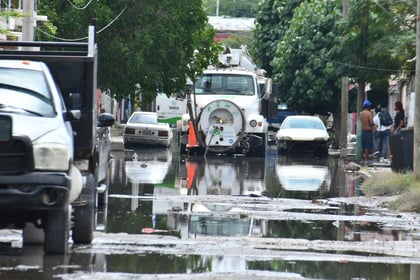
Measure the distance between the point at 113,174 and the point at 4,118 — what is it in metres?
15.5

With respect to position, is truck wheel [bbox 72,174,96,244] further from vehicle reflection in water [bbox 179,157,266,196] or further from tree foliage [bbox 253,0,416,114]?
tree foliage [bbox 253,0,416,114]

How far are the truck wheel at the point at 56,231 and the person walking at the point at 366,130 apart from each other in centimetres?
2499

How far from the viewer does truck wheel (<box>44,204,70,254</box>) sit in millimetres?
11391

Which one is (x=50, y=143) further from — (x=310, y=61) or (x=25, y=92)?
(x=310, y=61)

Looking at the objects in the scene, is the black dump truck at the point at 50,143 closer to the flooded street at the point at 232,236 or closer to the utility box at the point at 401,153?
the flooded street at the point at 232,236

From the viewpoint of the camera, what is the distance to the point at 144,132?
1767 inches

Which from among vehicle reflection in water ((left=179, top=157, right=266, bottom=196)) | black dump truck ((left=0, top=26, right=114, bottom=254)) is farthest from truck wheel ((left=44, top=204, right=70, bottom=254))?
vehicle reflection in water ((left=179, top=157, right=266, bottom=196))

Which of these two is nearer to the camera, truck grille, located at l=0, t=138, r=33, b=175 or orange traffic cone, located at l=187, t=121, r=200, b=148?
truck grille, located at l=0, t=138, r=33, b=175

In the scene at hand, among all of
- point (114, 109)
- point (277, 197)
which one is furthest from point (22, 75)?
point (114, 109)

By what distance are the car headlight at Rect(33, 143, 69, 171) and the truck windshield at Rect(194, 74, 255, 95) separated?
26236 mm

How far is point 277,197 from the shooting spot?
21.4m

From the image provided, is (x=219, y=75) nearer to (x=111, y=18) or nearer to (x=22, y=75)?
(x=111, y=18)

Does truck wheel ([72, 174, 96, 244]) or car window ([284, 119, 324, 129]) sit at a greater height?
car window ([284, 119, 324, 129])

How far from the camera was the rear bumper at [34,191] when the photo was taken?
11.0 m
